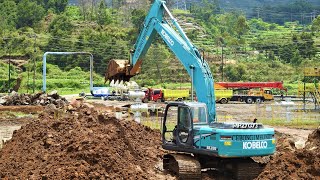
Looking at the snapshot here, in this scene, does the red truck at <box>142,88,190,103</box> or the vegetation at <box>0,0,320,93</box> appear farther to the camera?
the vegetation at <box>0,0,320,93</box>

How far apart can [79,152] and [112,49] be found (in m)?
78.1

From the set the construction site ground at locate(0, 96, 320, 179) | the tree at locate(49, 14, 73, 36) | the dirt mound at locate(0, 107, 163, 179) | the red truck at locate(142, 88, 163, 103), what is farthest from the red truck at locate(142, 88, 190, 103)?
the tree at locate(49, 14, 73, 36)

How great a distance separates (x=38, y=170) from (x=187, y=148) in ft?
11.8

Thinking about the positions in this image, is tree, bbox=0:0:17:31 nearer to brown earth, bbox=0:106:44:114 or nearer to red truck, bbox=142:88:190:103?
red truck, bbox=142:88:190:103

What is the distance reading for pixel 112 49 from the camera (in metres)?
90.0

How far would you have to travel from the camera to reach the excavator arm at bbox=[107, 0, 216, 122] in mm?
16953

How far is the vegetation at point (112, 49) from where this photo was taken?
81.0 metres

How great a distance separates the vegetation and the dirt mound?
51.9 meters

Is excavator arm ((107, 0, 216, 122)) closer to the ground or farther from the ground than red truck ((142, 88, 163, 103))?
farther from the ground

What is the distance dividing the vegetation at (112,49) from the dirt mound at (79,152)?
170ft

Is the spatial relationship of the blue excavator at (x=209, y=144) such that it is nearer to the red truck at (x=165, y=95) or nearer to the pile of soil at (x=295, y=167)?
the pile of soil at (x=295, y=167)

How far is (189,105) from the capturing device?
13.6 metres

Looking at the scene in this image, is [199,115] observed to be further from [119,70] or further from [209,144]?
[119,70]

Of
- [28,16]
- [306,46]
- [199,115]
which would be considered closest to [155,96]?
[199,115]
